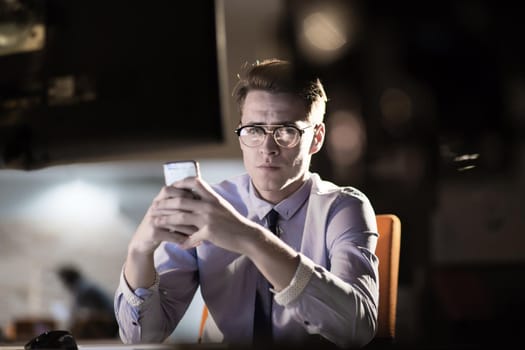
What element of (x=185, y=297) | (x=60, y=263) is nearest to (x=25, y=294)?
(x=60, y=263)

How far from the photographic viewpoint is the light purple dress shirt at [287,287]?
5.15ft

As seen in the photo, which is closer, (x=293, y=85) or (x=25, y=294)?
(x=293, y=85)

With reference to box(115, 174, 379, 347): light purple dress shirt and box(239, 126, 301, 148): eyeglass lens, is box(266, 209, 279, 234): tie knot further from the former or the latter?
box(239, 126, 301, 148): eyeglass lens

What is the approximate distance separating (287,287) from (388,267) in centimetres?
28

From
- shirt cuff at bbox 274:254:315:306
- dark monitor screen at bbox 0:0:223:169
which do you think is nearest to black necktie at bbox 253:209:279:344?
shirt cuff at bbox 274:254:315:306

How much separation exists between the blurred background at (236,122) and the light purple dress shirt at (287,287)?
50 millimetres

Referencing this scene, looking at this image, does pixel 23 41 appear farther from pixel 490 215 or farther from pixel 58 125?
pixel 490 215

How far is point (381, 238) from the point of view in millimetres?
1646

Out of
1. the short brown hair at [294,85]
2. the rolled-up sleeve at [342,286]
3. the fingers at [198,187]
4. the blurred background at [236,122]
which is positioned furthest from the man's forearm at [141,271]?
the short brown hair at [294,85]

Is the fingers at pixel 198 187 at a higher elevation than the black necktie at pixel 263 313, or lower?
higher

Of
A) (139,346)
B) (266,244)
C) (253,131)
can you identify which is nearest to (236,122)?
(253,131)

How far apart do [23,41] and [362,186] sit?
1019mm

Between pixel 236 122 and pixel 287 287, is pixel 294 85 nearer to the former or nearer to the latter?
pixel 236 122

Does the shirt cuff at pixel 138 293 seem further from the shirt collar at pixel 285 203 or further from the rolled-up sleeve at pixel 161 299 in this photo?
the shirt collar at pixel 285 203
